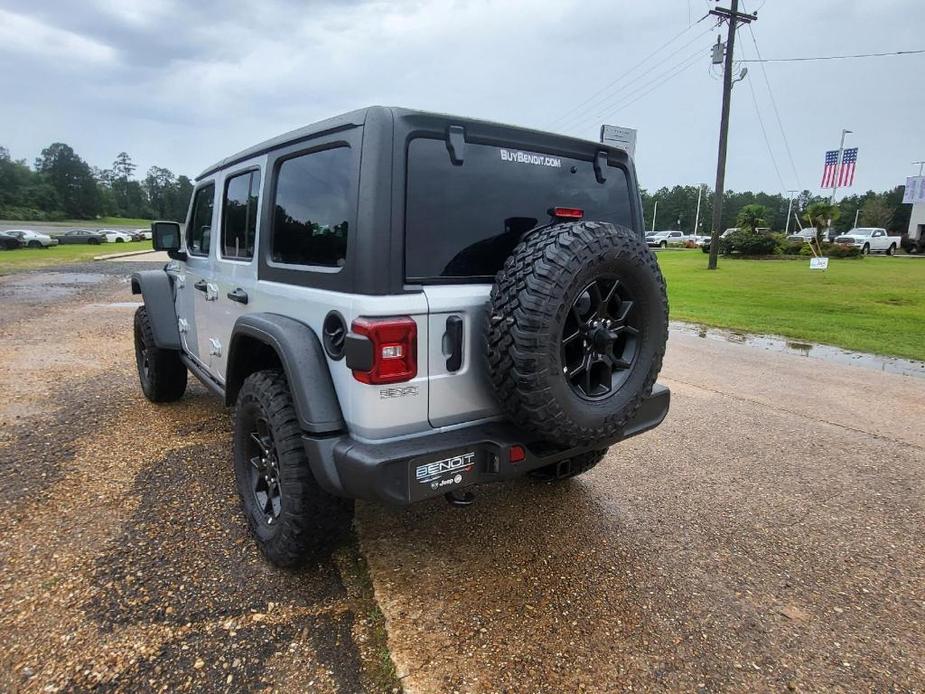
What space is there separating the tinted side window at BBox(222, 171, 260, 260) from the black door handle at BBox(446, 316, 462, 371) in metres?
1.33

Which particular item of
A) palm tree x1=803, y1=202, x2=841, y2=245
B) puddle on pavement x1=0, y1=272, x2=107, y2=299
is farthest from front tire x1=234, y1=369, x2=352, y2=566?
palm tree x1=803, y1=202, x2=841, y2=245

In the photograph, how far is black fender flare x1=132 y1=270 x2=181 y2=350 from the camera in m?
4.31

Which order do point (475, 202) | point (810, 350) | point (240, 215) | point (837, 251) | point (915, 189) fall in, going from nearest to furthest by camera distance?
1. point (475, 202)
2. point (240, 215)
3. point (810, 350)
4. point (837, 251)
5. point (915, 189)

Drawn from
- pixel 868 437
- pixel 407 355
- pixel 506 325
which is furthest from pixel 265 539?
pixel 868 437

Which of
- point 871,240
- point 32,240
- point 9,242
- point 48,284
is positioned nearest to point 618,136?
point 48,284

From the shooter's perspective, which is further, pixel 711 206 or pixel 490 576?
pixel 711 206

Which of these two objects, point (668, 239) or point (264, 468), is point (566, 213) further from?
point (668, 239)

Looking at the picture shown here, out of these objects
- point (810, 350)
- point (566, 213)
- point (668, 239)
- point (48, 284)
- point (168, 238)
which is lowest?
point (48, 284)

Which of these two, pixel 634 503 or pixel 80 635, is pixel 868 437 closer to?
pixel 634 503

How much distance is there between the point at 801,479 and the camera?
373cm

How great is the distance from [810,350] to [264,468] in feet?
26.4

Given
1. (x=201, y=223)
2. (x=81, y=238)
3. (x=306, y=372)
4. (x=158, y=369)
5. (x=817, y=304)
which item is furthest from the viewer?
(x=81, y=238)

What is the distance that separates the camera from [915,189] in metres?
37.6

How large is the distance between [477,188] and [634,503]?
2.14 meters
